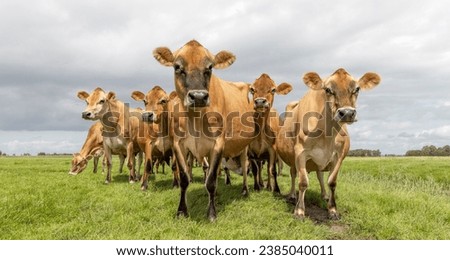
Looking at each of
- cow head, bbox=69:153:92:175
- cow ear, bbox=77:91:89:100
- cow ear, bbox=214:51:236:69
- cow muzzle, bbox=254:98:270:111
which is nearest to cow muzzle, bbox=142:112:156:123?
cow muzzle, bbox=254:98:270:111

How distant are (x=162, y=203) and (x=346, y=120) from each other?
4.24 meters

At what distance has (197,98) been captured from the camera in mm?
5930

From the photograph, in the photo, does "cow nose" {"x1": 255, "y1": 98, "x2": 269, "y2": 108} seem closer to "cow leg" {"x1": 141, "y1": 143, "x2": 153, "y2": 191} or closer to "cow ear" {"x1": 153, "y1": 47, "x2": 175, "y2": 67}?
"cow ear" {"x1": 153, "y1": 47, "x2": 175, "y2": 67}

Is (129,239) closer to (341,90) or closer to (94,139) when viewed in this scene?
(341,90)

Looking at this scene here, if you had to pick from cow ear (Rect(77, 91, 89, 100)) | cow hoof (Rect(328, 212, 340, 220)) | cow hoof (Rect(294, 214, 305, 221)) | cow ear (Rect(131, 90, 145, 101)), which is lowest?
cow hoof (Rect(328, 212, 340, 220))

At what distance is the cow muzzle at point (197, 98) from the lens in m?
5.93

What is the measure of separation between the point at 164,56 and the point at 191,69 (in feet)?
2.76

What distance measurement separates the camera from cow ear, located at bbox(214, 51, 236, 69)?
7.21m

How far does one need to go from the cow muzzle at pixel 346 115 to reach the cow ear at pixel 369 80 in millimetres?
1390

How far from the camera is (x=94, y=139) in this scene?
1752 cm

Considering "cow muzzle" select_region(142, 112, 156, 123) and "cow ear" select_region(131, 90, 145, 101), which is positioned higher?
"cow ear" select_region(131, 90, 145, 101)

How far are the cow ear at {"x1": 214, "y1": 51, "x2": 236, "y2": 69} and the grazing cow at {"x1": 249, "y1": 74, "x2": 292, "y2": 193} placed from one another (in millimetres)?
2262

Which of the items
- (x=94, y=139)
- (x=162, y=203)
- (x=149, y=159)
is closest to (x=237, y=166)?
(x=149, y=159)

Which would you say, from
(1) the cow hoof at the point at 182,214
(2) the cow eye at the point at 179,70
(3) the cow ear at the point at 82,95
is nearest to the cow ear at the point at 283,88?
(2) the cow eye at the point at 179,70
